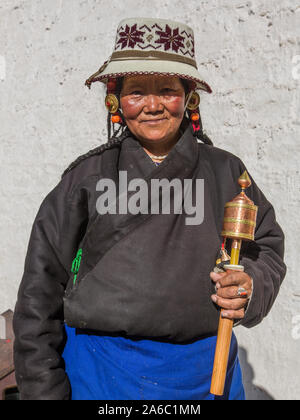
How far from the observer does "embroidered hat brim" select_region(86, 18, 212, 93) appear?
5.05ft

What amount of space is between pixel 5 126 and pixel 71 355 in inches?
101

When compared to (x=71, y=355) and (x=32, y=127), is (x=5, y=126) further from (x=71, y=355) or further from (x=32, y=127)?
(x=71, y=355)

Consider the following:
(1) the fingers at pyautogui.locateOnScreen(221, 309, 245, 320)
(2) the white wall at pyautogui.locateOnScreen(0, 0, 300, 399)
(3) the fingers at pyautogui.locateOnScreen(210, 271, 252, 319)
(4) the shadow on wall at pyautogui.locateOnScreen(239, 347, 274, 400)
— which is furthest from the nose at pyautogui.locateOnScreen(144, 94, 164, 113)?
(4) the shadow on wall at pyautogui.locateOnScreen(239, 347, 274, 400)

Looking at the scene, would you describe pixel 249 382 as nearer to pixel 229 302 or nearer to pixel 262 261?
pixel 262 261

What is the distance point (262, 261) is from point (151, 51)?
0.92m

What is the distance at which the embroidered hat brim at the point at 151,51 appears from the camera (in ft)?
5.05

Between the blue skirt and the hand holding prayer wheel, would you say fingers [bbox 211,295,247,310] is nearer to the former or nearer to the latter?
the hand holding prayer wheel

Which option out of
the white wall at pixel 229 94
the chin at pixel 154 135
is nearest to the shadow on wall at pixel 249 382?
the white wall at pixel 229 94

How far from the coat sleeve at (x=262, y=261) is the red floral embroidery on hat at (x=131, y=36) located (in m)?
0.66

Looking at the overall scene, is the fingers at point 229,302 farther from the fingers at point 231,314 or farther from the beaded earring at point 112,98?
the beaded earring at point 112,98

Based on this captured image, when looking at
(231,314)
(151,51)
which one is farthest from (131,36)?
(231,314)

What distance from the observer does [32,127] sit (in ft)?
11.3

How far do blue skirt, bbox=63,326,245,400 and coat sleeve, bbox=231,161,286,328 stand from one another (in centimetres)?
24
